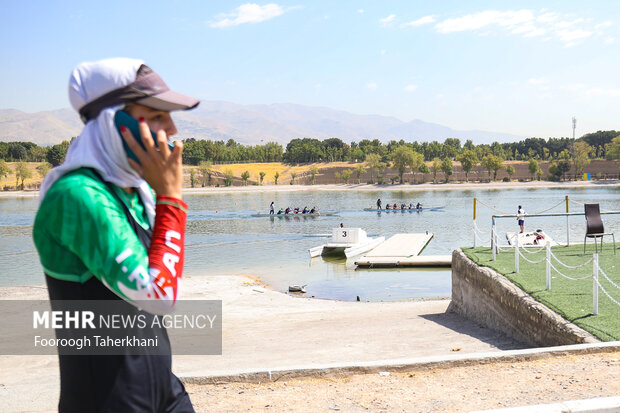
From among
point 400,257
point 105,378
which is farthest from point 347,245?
point 105,378

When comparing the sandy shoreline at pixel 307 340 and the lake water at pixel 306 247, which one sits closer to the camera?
the sandy shoreline at pixel 307 340

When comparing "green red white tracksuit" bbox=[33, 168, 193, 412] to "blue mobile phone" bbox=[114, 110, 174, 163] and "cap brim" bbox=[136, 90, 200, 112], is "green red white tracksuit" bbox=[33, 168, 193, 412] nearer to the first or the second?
"blue mobile phone" bbox=[114, 110, 174, 163]

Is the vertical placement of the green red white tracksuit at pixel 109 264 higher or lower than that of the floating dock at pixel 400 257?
higher

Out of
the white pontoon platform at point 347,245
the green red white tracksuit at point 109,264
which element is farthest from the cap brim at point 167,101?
the white pontoon platform at point 347,245

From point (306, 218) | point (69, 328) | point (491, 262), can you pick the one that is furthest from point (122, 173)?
point (306, 218)

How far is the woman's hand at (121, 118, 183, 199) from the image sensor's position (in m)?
1.75

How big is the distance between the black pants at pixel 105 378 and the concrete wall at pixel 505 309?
731 centimetres

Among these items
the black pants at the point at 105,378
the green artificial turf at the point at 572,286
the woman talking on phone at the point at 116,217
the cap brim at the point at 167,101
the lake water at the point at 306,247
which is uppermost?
the cap brim at the point at 167,101

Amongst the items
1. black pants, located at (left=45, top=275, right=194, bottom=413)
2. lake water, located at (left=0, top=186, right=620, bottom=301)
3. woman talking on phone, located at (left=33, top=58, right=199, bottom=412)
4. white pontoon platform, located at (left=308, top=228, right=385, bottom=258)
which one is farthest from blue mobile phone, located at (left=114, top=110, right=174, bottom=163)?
white pontoon platform, located at (left=308, top=228, right=385, bottom=258)

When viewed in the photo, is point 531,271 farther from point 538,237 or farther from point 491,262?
point 538,237

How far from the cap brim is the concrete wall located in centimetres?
748

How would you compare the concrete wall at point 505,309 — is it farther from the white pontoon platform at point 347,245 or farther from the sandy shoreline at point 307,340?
the white pontoon platform at point 347,245

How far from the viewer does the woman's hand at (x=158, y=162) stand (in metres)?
1.75

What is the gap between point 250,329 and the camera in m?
13.9
